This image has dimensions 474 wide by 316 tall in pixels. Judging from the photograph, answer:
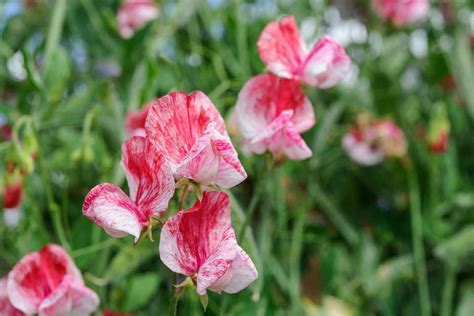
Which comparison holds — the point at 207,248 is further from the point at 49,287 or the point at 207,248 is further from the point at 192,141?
the point at 49,287

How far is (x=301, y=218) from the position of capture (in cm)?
106

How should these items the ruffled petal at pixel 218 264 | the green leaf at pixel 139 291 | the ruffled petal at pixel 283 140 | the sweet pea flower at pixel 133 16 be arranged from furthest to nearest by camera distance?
the sweet pea flower at pixel 133 16, the green leaf at pixel 139 291, the ruffled petal at pixel 283 140, the ruffled petal at pixel 218 264

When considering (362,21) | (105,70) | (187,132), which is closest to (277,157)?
(187,132)

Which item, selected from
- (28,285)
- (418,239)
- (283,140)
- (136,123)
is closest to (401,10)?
(418,239)

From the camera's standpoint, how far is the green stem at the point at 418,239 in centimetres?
108

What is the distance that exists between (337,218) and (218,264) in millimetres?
728

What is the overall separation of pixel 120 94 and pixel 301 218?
301 mm

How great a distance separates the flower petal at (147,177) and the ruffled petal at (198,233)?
19 millimetres

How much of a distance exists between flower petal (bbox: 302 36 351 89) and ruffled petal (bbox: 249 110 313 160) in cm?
5

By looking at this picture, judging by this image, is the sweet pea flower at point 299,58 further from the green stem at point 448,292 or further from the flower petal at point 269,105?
the green stem at point 448,292

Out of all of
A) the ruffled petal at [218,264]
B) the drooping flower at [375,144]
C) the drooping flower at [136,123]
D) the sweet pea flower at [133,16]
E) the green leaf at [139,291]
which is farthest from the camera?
the drooping flower at [375,144]

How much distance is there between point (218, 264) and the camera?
509 millimetres

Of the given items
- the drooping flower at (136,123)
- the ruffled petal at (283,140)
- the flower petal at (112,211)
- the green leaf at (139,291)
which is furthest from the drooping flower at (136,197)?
the green leaf at (139,291)

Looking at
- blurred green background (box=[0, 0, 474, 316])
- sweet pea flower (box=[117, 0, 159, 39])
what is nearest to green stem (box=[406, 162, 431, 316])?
blurred green background (box=[0, 0, 474, 316])
